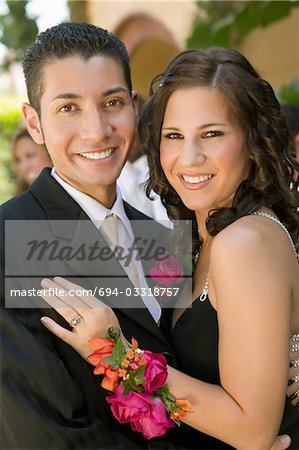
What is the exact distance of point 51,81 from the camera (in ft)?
8.37

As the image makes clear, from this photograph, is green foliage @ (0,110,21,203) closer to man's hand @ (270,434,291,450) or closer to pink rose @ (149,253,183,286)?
pink rose @ (149,253,183,286)

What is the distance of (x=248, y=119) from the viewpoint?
2.52m

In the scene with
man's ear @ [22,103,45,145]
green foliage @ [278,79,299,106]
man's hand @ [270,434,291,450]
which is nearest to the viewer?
man's hand @ [270,434,291,450]

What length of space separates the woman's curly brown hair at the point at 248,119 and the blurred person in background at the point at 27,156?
3.55 m

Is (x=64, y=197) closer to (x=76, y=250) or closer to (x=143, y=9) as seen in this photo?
(x=76, y=250)

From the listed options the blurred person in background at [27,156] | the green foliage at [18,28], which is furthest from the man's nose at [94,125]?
the green foliage at [18,28]

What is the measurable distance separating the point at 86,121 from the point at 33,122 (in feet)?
0.90

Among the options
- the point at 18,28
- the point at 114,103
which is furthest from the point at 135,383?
the point at 18,28

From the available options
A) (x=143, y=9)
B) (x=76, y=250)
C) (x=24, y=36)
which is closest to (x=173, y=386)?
(x=76, y=250)

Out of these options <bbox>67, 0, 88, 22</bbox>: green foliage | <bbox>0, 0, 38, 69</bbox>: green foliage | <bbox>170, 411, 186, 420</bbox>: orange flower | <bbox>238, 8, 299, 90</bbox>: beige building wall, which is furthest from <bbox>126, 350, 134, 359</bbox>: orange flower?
<bbox>67, 0, 88, 22</bbox>: green foliage

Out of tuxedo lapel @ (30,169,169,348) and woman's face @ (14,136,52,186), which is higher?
woman's face @ (14,136,52,186)

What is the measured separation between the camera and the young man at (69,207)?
81.7 inches

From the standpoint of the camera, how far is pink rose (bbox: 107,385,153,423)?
208cm

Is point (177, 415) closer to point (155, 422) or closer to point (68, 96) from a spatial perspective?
point (155, 422)
